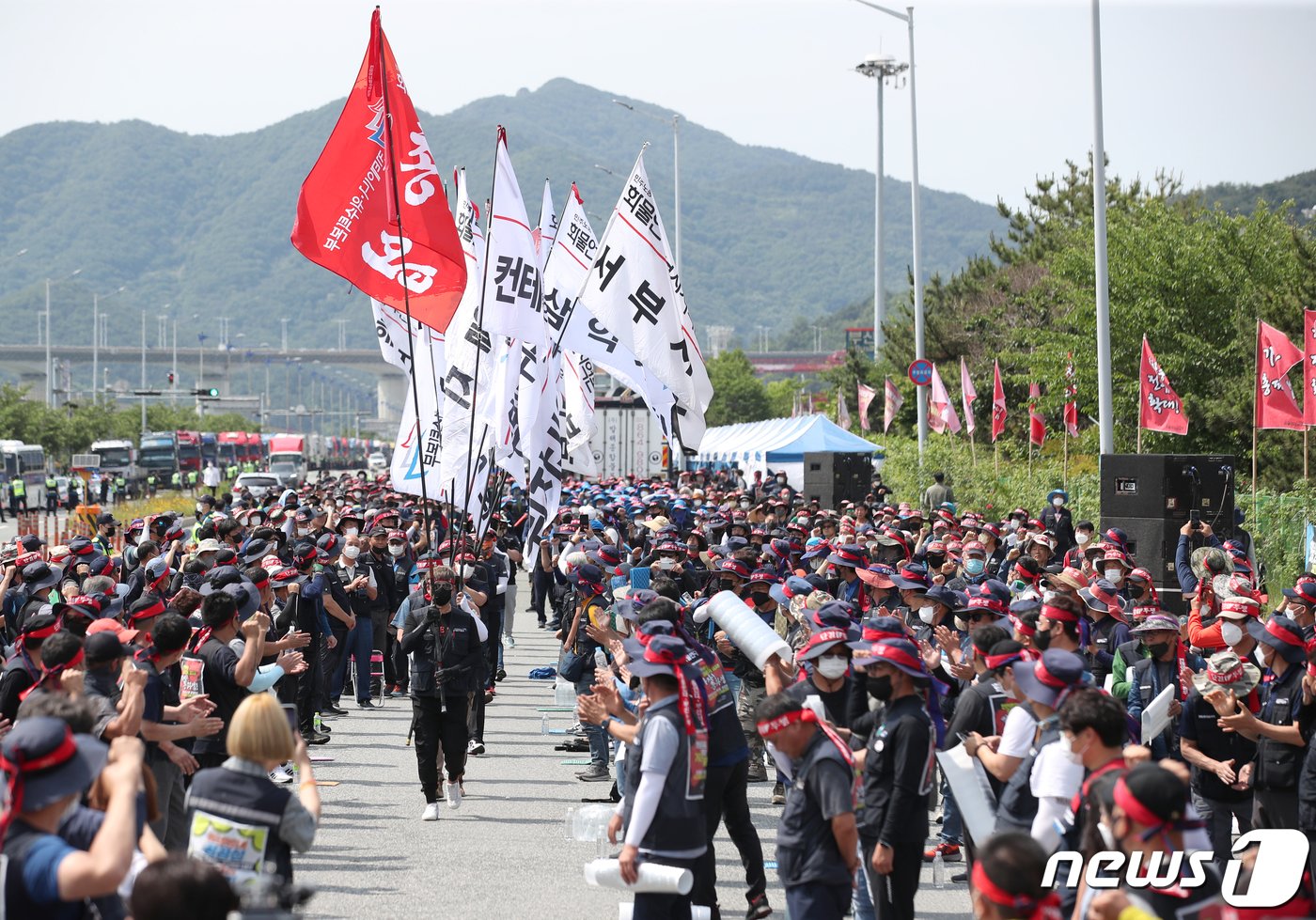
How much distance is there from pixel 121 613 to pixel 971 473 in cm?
2397

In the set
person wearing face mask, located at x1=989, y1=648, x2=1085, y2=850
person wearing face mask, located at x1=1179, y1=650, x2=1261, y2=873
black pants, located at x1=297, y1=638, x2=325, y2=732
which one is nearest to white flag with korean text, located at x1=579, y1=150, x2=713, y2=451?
black pants, located at x1=297, y1=638, x2=325, y2=732

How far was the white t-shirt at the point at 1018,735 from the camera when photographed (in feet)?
22.4

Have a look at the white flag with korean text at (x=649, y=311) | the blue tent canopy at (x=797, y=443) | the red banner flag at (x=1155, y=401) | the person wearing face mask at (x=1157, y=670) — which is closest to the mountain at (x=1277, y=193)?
the blue tent canopy at (x=797, y=443)

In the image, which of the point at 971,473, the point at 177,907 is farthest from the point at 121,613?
the point at 971,473

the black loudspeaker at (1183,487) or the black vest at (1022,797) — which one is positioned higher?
the black loudspeaker at (1183,487)

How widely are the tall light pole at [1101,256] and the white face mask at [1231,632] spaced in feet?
49.2

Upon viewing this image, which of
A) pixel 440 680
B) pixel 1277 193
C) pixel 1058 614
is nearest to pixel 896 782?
pixel 1058 614

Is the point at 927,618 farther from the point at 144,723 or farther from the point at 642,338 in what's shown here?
the point at 642,338

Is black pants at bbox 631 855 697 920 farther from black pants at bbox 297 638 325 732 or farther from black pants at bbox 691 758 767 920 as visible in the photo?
black pants at bbox 297 638 325 732

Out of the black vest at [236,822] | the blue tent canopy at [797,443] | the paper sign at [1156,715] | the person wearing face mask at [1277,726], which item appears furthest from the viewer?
the blue tent canopy at [797,443]

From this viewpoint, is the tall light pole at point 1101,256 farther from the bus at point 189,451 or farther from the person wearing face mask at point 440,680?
the bus at point 189,451

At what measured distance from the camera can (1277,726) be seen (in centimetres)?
784

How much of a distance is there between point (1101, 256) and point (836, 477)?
9.12 metres

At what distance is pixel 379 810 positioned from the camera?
11414 millimetres
